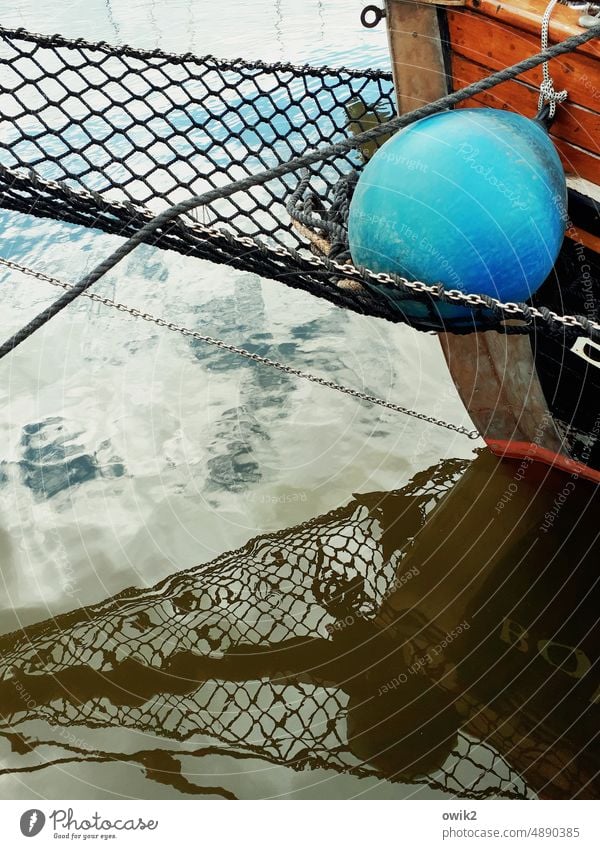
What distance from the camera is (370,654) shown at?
11.5 ft

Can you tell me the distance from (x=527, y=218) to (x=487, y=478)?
5.86ft

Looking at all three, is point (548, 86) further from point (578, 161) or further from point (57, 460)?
point (57, 460)

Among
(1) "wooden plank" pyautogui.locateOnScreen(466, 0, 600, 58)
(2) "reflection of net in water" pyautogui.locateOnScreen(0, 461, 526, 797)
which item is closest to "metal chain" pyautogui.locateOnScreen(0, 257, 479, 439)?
(2) "reflection of net in water" pyautogui.locateOnScreen(0, 461, 526, 797)

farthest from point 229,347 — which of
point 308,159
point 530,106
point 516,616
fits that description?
point 516,616

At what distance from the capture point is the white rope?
2.98 meters

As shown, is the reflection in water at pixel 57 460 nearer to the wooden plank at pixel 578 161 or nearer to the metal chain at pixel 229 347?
the metal chain at pixel 229 347

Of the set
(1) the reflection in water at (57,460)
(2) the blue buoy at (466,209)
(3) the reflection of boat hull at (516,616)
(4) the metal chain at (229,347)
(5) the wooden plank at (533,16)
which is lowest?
(3) the reflection of boat hull at (516,616)

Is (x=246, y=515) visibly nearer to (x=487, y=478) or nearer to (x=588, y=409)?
(x=487, y=478)

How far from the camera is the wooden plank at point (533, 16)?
9.59ft

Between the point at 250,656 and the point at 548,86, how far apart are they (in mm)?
2359

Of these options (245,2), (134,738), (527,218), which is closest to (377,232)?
(527,218)

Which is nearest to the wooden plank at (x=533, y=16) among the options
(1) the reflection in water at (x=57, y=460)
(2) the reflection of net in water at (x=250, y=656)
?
(2) the reflection of net in water at (x=250, y=656)

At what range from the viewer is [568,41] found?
2734mm

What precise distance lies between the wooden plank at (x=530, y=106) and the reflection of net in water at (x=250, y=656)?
1775mm
